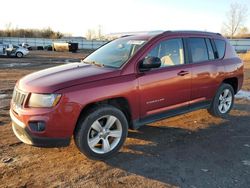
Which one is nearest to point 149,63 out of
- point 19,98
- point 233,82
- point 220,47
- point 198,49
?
point 198,49

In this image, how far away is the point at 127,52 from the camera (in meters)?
5.19

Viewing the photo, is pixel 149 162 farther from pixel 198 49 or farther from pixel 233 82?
pixel 233 82

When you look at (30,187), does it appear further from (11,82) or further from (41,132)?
(11,82)

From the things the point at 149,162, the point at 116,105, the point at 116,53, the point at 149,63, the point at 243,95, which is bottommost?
the point at 149,162

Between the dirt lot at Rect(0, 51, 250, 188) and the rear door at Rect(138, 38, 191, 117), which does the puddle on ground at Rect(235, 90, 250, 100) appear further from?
the rear door at Rect(138, 38, 191, 117)

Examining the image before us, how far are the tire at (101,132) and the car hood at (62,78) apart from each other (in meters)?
0.47

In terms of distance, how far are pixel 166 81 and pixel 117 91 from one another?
1.06 meters

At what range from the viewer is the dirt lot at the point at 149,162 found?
3.93 metres

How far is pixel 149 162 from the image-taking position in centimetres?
450

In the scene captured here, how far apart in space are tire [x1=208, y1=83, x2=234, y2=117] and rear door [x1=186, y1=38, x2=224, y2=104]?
233 millimetres

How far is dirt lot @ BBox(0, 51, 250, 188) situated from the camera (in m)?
3.93

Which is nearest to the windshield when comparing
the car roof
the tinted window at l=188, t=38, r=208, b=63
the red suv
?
the red suv

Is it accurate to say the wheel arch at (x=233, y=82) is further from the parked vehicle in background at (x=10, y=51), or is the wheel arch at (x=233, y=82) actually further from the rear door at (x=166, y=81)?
the parked vehicle in background at (x=10, y=51)

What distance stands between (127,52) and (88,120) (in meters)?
1.50
